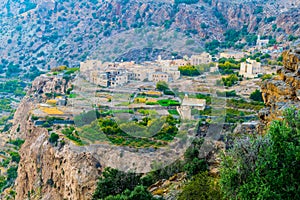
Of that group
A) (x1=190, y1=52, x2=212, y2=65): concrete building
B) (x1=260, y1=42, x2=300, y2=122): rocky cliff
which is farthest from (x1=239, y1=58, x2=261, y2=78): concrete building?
(x1=260, y1=42, x2=300, y2=122): rocky cliff

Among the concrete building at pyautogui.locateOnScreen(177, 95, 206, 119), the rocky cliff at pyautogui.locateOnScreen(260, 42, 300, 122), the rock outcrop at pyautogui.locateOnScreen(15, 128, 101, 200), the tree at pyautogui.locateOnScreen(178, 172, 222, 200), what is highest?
the rocky cliff at pyautogui.locateOnScreen(260, 42, 300, 122)

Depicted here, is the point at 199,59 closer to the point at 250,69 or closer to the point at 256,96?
the point at 250,69

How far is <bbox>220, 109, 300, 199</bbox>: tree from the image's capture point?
6.19 m

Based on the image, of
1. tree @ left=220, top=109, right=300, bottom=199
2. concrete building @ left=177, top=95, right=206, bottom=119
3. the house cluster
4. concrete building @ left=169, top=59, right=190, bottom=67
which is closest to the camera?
tree @ left=220, top=109, right=300, bottom=199

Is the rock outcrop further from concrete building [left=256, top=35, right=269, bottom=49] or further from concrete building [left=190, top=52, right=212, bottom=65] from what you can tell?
concrete building [left=256, top=35, right=269, bottom=49]

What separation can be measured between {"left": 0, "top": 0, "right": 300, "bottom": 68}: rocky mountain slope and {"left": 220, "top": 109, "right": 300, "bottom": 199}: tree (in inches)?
1268

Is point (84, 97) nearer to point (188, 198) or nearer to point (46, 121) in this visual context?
point (46, 121)

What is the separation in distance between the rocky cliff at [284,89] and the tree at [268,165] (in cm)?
107

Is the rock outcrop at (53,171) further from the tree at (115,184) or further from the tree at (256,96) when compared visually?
the tree at (256,96)

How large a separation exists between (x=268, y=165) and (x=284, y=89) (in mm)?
2379

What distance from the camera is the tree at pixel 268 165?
6.19 meters

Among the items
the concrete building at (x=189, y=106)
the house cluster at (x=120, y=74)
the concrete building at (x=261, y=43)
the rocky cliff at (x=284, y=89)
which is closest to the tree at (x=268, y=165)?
the rocky cliff at (x=284, y=89)

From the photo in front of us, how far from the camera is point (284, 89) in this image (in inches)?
327

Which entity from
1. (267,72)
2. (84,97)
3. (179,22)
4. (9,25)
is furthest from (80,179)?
(9,25)
